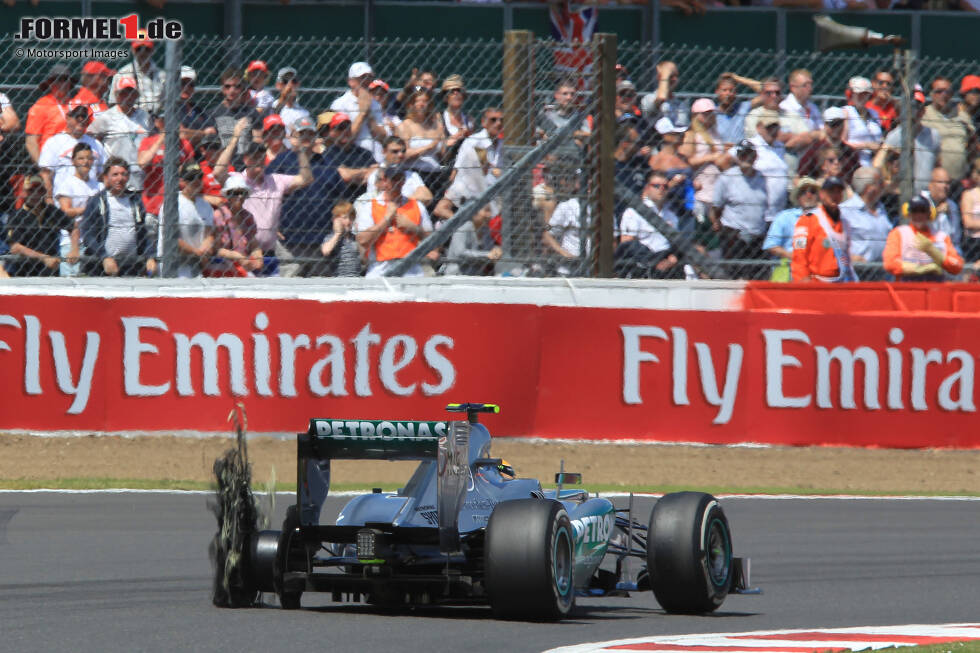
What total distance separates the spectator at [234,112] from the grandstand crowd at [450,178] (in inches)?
0.5

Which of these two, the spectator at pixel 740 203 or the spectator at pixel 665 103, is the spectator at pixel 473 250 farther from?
the spectator at pixel 740 203

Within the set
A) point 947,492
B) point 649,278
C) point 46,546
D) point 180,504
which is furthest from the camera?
point 649,278

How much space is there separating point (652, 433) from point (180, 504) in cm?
379

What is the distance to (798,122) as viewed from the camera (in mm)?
13617

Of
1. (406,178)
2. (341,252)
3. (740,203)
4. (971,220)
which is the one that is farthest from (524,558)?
(971,220)

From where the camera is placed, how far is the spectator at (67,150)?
1270 cm

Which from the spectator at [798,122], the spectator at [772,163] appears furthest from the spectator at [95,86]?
the spectator at [798,122]

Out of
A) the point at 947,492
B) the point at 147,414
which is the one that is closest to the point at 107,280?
the point at 147,414

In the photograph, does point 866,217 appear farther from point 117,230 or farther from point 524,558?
point 524,558

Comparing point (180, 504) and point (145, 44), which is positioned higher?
point (145, 44)

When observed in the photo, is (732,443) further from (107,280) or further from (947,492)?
(107,280)

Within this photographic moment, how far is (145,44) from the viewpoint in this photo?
12859mm

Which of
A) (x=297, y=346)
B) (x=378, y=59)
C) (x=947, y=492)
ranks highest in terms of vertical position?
(x=378, y=59)

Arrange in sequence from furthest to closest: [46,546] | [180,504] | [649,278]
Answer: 1. [649,278]
2. [180,504]
3. [46,546]
